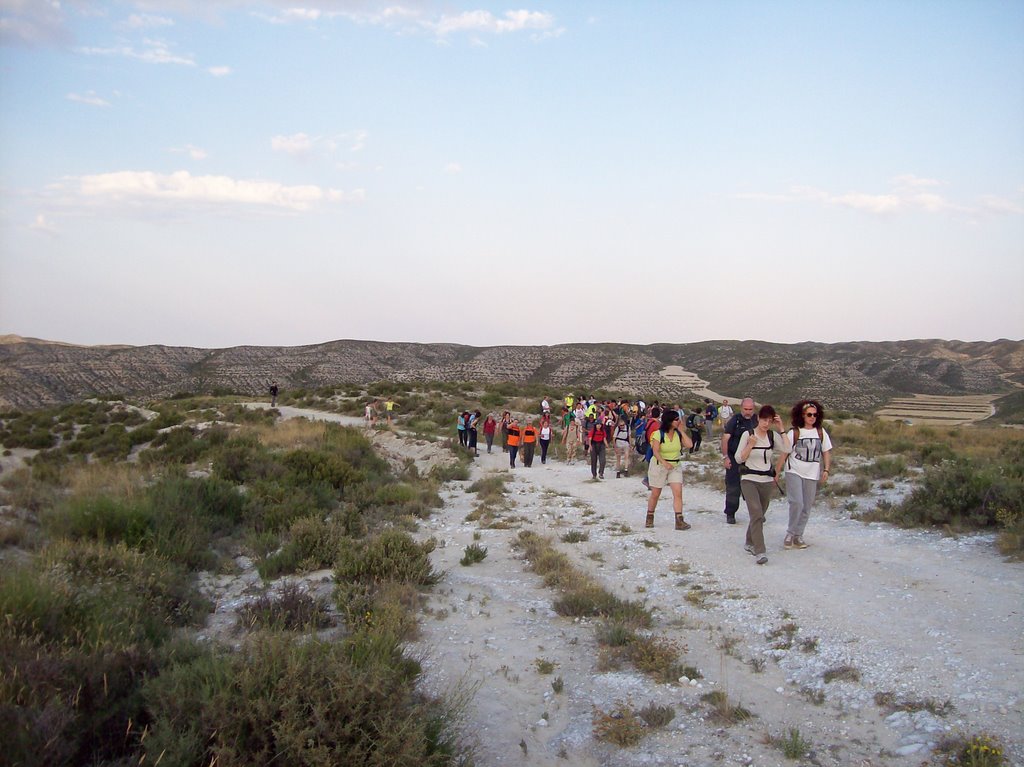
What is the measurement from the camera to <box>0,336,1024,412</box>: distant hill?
63656 mm

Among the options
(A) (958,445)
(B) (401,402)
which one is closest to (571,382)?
(B) (401,402)

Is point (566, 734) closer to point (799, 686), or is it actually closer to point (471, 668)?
point (471, 668)

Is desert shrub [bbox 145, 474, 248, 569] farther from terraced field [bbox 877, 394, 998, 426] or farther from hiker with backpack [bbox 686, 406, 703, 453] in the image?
terraced field [bbox 877, 394, 998, 426]

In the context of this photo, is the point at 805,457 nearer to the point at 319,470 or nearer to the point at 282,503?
the point at 282,503

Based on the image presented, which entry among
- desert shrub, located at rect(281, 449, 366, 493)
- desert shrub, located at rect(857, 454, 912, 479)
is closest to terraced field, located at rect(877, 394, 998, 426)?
desert shrub, located at rect(857, 454, 912, 479)

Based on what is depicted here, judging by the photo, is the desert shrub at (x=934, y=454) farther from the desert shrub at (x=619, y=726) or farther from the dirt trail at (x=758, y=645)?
the desert shrub at (x=619, y=726)

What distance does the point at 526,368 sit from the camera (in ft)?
275

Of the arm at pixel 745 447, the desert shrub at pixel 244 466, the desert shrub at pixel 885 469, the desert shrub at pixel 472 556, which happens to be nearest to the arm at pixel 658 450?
the arm at pixel 745 447

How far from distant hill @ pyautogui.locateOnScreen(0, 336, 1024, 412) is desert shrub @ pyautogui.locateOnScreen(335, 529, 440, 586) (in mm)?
48023

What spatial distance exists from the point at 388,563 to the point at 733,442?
5.57m

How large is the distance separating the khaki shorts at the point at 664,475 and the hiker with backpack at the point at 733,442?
2.61 feet

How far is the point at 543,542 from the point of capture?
899 cm

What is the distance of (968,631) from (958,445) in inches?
583

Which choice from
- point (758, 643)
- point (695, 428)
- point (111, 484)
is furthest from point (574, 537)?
point (695, 428)
